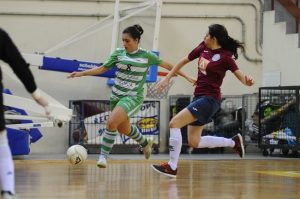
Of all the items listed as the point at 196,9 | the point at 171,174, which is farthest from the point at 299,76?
the point at 171,174

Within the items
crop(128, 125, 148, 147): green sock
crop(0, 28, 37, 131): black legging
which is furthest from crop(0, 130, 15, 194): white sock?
crop(128, 125, 148, 147): green sock

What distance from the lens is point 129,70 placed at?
8133mm

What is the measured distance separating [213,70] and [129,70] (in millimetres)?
1112

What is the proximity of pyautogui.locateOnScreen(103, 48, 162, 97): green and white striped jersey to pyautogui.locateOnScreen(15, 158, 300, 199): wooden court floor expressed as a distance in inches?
38.4

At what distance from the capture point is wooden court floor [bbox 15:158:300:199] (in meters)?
5.87

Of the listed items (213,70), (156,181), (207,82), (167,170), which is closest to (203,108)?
(207,82)

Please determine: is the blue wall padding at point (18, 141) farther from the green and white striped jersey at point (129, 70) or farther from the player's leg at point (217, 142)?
the player's leg at point (217, 142)

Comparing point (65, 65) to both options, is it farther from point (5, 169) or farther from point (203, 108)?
point (5, 169)

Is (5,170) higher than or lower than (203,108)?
lower

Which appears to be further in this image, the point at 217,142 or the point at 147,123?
the point at 147,123

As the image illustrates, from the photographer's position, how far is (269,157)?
41.4 feet

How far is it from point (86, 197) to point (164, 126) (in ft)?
27.6

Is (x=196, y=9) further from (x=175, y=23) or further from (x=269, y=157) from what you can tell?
(x=269, y=157)

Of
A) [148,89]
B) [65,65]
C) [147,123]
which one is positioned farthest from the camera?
[148,89]
